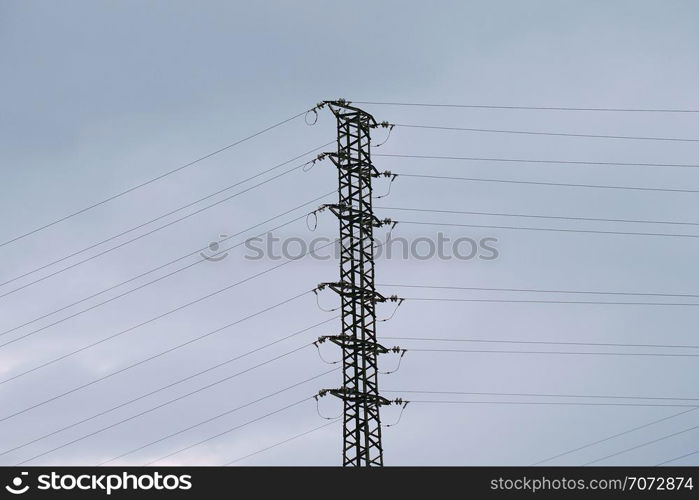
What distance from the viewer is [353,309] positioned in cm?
8106

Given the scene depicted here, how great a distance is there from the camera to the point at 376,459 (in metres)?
78.1

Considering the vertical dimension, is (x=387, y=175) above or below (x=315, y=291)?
above
